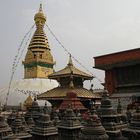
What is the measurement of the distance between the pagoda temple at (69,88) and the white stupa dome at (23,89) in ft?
25.2

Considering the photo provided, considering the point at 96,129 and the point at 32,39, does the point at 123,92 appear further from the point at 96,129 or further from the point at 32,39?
the point at 32,39

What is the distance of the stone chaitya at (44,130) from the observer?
11.3 m

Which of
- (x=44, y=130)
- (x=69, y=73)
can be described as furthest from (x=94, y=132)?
(x=69, y=73)

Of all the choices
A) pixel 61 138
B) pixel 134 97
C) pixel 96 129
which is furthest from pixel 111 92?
pixel 96 129

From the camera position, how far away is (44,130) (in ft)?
37.3

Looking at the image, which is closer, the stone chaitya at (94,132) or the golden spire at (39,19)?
the stone chaitya at (94,132)

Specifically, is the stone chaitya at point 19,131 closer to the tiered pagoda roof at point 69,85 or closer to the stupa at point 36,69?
the tiered pagoda roof at point 69,85

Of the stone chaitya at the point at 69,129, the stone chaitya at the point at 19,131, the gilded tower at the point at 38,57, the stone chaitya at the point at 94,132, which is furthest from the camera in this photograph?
the gilded tower at the point at 38,57

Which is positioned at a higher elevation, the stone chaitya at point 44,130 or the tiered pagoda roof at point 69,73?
the tiered pagoda roof at point 69,73

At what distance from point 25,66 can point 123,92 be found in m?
19.4

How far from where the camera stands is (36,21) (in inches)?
1564

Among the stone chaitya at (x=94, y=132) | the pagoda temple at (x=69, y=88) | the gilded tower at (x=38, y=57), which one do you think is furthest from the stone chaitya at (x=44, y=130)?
the gilded tower at (x=38, y=57)

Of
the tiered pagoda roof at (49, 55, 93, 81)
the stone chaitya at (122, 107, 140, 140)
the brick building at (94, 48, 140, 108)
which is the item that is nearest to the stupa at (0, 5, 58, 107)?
the tiered pagoda roof at (49, 55, 93, 81)

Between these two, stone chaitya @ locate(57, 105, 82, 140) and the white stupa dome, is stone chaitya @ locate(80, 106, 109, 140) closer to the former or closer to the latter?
stone chaitya @ locate(57, 105, 82, 140)
